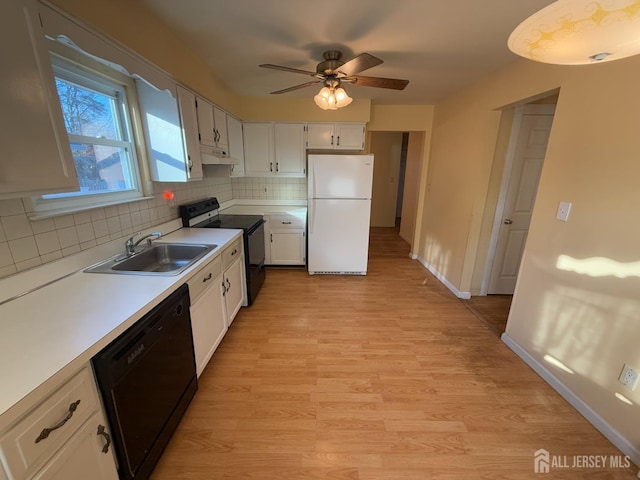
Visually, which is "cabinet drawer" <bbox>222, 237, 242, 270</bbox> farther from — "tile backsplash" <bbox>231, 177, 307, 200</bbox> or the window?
"tile backsplash" <bbox>231, 177, 307, 200</bbox>

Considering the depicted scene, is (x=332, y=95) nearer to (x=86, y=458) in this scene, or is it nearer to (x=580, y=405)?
(x=86, y=458)

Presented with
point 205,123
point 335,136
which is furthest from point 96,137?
point 335,136

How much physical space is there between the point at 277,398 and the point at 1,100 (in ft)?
6.21

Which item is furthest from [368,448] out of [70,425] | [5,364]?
[5,364]

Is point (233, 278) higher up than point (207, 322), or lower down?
higher up

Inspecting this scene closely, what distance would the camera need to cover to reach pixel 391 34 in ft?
6.11

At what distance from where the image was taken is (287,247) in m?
3.69

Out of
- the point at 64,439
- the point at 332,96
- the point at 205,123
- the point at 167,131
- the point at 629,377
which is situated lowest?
the point at 629,377

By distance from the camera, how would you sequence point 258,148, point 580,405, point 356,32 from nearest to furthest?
1. point 580,405
2. point 356,32
3. point 258,148

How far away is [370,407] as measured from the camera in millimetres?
1636

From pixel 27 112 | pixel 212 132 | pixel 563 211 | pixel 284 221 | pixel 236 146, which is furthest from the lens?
pixel 284 221

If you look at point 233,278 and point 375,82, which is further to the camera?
point 233,278

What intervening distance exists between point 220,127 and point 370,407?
294cm

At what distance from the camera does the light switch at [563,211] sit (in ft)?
5.55
